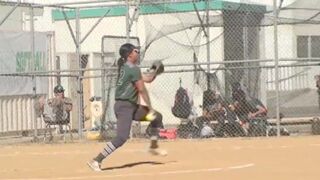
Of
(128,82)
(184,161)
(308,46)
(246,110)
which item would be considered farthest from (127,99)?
(308,46)

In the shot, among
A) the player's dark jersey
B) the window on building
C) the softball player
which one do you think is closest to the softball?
the softball player

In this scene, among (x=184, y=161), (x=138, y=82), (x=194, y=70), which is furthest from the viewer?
(x=194, y=70)

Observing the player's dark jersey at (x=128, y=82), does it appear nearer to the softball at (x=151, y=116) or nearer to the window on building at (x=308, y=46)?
the softball at (x=151, y=116)

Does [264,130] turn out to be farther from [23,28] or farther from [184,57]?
[23,28]

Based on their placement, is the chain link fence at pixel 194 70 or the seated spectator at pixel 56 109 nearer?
the chain link fence at pixel 194 70

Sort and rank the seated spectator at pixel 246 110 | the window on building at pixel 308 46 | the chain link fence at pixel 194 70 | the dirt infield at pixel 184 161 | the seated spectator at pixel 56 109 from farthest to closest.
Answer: the window on building at pixel 308 46
the seated spectator at pixel 56 109
the chain link fence at pixel 194 70
the seated spectator at pixel 246 110
the dirt infield at pixel 184 161

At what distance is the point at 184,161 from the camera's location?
12.5m

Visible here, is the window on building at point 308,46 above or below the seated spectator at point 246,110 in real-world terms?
above

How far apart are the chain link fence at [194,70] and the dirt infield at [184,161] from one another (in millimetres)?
2231

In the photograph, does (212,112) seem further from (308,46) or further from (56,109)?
(56,109)

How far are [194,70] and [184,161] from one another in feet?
25.5

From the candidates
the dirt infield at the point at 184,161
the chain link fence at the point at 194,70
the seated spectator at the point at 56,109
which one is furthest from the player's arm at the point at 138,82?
the seated spectator at the point at 56,109

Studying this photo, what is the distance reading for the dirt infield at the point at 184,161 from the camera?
10.5 m

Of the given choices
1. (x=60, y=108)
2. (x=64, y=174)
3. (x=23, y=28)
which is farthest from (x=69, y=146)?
(x=23, y=28)
